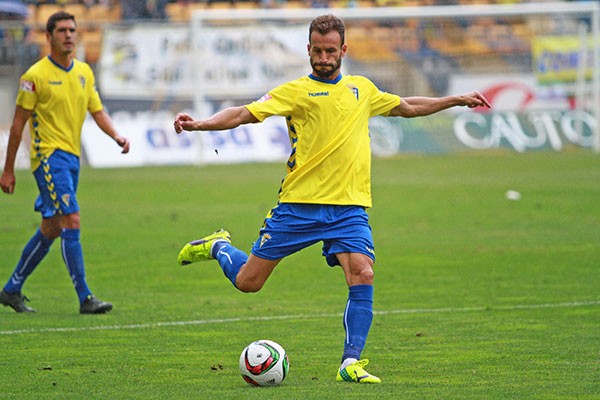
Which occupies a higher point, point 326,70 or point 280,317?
point 326,70

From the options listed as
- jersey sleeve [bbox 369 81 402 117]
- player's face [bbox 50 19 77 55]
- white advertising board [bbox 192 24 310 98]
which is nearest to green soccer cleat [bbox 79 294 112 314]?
player's face [bbox 50 19 77 55]

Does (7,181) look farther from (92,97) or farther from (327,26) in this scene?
(327,26)

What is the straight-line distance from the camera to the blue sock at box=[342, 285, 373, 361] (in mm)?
5852

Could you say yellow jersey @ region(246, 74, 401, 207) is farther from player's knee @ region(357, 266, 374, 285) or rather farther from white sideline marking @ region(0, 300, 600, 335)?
white sideline marking @ region(0, 300, 600, 335)

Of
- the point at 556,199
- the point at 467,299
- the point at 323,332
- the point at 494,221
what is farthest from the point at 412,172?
the point at 323,332

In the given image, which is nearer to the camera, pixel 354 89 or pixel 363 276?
pixel 363 276

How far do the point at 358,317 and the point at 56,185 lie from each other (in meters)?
3.34

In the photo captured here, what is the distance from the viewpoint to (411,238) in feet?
43.4

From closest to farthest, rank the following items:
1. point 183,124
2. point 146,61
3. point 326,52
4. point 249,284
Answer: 1. point 183,124
2. point 326,52
3. point 249,284
4. point 146,61

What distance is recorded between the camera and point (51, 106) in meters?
8.32

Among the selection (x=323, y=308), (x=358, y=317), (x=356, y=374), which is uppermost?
(x=358, y=317)

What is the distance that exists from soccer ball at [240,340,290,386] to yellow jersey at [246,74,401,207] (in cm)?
91

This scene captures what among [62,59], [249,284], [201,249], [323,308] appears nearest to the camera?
[249,284]

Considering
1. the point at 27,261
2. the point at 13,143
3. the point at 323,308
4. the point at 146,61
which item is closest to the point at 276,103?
the point at 323,308
